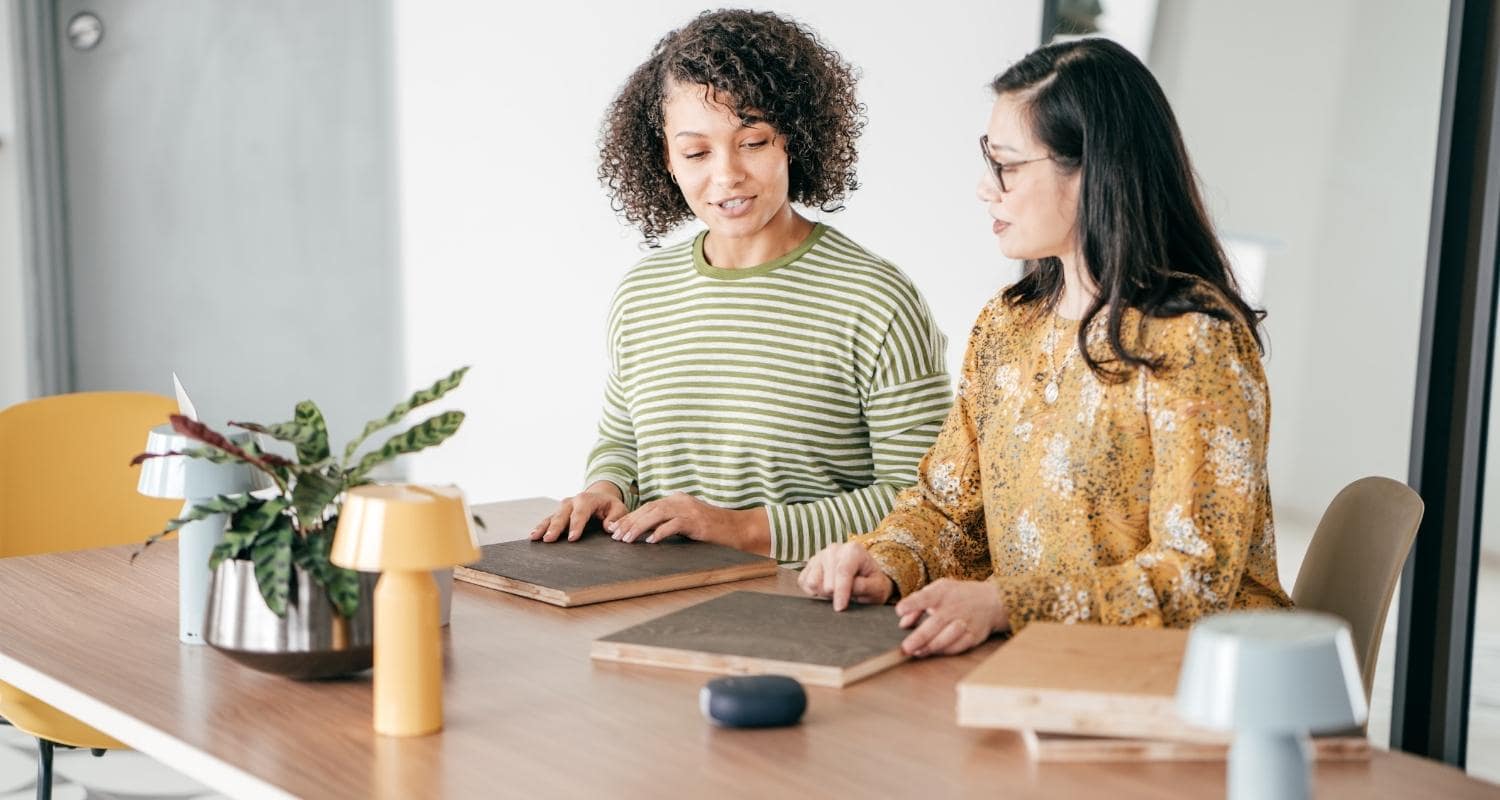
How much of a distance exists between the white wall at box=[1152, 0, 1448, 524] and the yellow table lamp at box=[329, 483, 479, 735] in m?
2.28

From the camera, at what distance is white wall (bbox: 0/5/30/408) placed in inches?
188

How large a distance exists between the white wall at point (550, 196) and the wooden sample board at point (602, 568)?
211 centimetres

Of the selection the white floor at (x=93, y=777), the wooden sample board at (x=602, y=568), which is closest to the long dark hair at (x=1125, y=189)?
the wooden sample board at (x=602, y=568)

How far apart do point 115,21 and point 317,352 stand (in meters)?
1.28

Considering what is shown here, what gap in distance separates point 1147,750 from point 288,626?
709mm

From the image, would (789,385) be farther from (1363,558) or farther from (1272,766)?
(1272,766)

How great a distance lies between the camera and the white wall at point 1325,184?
114 inches

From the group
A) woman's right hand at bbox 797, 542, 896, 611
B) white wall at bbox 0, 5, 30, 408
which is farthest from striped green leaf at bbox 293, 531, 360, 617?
white wall at bbox 0, 5, 30, 408

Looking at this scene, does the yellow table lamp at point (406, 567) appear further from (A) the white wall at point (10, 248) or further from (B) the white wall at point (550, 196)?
(A) the white wall at point (10, 248)

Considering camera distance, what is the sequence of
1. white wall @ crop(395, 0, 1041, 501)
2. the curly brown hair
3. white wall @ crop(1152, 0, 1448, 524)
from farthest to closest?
white wall @ crop(395, 0, 1041, 501)
white wall @ crop(1152, 0, 1448, 524)
the curly brown hair

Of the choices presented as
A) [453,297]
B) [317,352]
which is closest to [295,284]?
[317,352]

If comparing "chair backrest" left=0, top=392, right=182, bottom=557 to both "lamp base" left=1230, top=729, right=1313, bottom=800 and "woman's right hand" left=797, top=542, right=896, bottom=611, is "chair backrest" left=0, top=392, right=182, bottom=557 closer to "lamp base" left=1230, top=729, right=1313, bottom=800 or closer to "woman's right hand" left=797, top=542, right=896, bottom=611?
"woman's right hand" left=797, top=542, right=896, bottom=611

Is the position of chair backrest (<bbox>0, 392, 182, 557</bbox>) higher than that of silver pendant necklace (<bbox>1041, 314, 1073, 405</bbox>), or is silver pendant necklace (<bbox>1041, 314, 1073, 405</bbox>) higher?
silver pendant necklace (<bbox>1041, 314, 1073, 405</bbox>)

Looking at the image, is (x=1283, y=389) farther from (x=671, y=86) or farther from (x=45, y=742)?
(x=45, y=742)
